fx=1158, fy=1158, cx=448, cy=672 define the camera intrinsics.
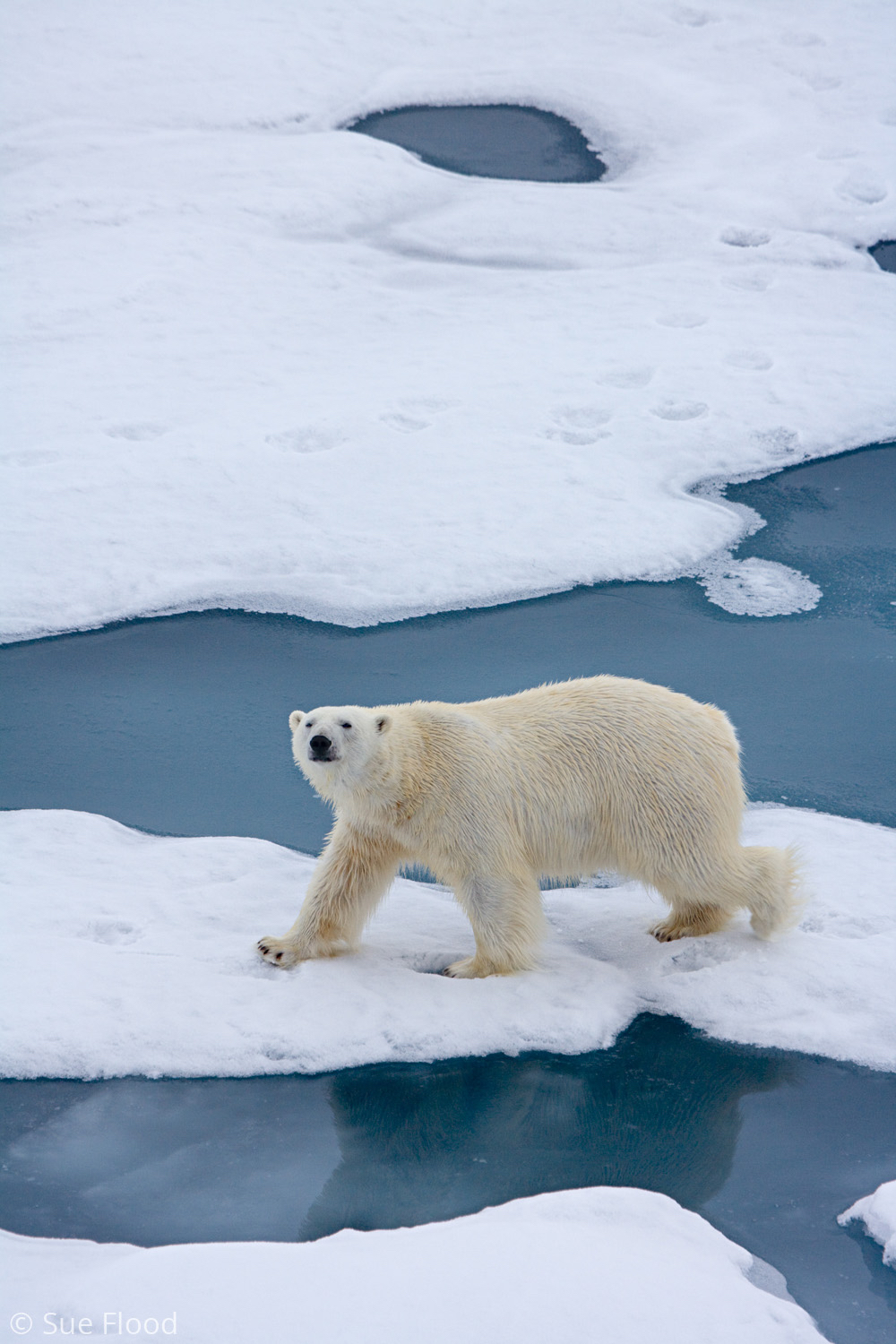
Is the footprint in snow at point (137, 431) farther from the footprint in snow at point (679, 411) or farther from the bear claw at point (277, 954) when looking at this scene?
the bear claw at point (277, 954)

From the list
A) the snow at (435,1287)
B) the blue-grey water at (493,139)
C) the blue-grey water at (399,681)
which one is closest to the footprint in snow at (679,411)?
the blue-grey water at (399,681)

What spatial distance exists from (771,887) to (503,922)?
903 millimetres

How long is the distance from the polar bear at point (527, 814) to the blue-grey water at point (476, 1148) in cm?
49

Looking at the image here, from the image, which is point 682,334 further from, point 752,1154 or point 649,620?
point 752,1154

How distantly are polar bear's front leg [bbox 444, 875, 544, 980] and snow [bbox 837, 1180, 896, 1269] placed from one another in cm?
123

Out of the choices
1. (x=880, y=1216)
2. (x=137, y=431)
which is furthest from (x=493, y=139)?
(x=880, y=1216)

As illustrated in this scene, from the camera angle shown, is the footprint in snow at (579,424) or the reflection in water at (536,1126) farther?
the footprint in snow at (579,424)

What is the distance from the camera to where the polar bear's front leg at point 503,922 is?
377 cm

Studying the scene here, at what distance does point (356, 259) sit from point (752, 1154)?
8691 mm

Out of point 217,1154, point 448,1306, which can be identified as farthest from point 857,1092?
point 217,1154

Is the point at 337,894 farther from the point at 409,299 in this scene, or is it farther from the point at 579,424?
the point at 409,299

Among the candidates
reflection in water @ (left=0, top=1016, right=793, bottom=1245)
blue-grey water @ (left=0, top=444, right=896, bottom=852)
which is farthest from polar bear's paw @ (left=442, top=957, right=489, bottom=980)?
blue-grey water @ (left=0, top=444, right=896, bottom=852)

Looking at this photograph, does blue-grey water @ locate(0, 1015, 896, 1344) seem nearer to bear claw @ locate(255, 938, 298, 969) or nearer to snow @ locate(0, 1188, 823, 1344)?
snow @ locate(0, 1188, 823, 1344)

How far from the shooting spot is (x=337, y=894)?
3895mm
